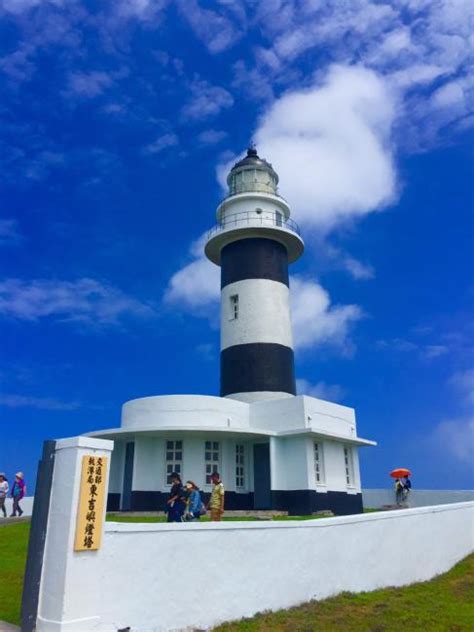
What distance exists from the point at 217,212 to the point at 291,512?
433 inches

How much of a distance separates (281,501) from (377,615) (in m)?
7.36

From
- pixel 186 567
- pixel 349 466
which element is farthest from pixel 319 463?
pixel 186 567

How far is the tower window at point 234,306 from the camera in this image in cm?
1856

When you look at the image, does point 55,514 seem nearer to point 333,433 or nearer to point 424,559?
point 424,559

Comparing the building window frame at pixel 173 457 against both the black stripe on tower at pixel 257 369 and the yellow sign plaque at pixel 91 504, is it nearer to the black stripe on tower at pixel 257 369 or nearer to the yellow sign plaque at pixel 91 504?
the black stripe on tower at pixel 257 369

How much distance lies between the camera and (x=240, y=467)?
16.0 meters

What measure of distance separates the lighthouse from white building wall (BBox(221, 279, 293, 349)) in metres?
0.04

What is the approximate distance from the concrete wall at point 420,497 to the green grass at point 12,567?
1272 cm

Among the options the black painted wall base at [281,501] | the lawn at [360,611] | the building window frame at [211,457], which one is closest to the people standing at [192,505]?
the lawn at [360,611]

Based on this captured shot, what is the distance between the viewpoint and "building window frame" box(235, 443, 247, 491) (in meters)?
15.8

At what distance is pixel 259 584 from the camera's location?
750 centimetres

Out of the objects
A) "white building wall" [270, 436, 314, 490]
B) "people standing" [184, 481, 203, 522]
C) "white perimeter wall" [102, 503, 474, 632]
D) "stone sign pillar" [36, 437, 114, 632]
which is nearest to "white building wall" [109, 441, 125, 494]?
"white building wall" [270, 436, 314, 490]

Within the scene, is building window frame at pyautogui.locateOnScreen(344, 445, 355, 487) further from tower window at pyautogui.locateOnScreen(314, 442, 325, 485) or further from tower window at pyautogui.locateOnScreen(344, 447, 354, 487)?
tower window at pyautogui.locateOnScreen(314, 442, 325, 485)

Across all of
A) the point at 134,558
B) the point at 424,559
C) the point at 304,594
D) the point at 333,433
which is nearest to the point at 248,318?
the point at 333,433
